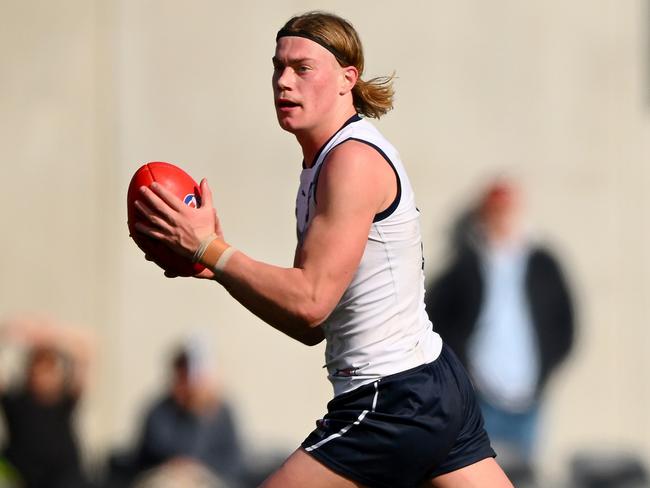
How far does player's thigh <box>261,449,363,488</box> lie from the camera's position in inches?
170

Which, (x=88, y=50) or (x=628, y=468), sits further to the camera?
(x=88, y=50)

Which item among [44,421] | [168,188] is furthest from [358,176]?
[44,421]

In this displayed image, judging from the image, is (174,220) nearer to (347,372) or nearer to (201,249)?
(201,249)

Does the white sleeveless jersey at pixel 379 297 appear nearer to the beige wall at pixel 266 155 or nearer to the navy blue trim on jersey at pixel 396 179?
the navy blue trim on jersey at pixel 396 179

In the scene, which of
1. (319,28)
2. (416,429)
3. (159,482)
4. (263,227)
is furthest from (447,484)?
(263,227)

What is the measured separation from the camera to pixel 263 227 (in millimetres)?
10711

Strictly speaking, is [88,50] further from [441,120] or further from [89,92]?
[441,120]

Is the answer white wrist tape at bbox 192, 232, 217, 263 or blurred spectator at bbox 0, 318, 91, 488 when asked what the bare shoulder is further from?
blurred spectator at bbox 0, 318, 91, 488

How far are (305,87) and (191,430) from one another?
15.7 feet

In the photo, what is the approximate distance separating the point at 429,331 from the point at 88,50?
655 centimetres

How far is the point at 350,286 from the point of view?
440 centimetres

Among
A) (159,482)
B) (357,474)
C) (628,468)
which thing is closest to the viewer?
(357,474)

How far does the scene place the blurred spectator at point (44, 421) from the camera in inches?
358

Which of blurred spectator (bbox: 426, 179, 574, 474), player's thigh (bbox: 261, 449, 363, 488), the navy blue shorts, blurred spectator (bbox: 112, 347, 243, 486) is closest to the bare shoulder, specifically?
the navy blue shorts
